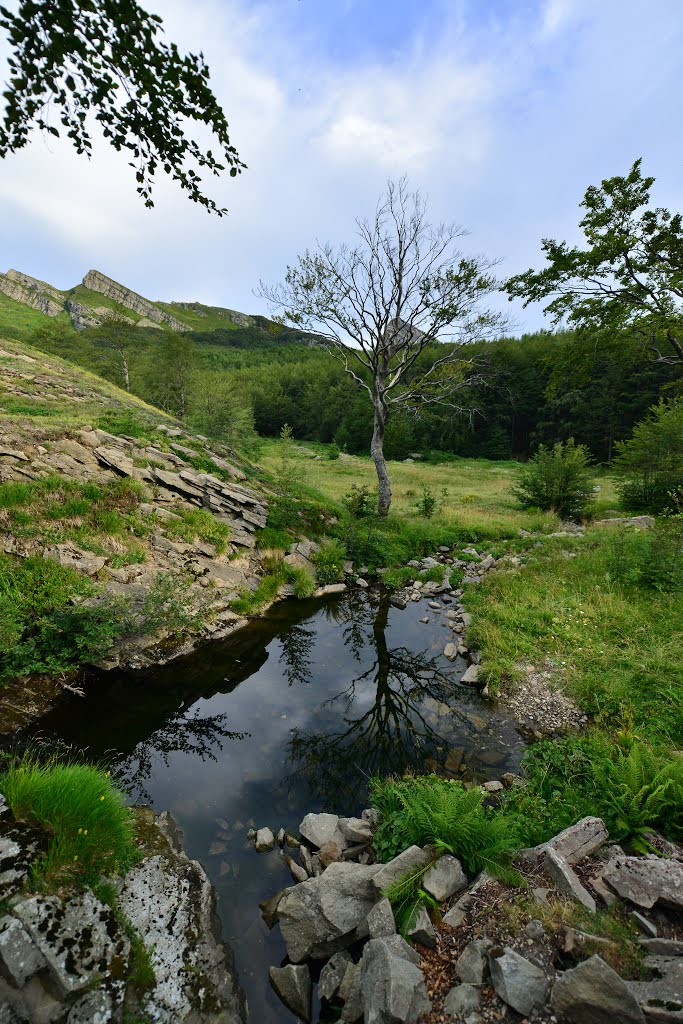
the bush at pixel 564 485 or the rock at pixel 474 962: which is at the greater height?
the bush at pixel 564 485

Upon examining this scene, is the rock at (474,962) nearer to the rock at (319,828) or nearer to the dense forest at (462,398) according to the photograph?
the rock at (319,828)

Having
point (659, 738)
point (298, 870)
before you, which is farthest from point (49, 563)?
point (659, 738)

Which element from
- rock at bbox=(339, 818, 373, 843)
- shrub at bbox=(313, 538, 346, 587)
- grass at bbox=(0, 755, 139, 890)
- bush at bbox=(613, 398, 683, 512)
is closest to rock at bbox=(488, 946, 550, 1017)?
rock at bbox=(339, 818, 373, 843)

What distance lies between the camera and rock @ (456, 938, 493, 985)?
118 inches

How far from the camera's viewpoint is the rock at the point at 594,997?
2361 millimetres

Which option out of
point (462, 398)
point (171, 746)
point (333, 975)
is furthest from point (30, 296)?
point (333, 975)

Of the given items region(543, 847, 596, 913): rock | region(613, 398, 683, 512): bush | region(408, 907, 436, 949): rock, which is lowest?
region(408, 907, 436, 949): rock

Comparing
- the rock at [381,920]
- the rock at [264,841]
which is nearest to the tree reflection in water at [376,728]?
the rock at [264,841]

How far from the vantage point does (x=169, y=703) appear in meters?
7.61

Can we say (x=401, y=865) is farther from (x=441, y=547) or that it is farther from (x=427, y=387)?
(x=427, y=387)

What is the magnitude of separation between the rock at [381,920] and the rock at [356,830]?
1.19 metres

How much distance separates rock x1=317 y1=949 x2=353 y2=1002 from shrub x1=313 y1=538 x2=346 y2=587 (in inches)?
388

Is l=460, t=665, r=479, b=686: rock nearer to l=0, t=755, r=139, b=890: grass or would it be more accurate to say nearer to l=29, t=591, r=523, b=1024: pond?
l=29, t=591, r=523, b=1024: pond

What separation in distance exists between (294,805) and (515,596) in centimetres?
784
